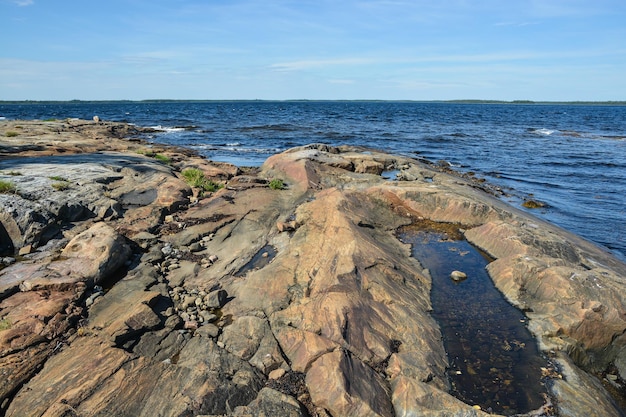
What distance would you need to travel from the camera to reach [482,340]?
32.3ft

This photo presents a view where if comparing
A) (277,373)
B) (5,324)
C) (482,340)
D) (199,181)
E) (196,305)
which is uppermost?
(199,181)

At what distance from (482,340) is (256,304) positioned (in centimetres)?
606

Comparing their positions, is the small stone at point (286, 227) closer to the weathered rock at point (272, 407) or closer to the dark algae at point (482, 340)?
the dark algae at point (482, 340)

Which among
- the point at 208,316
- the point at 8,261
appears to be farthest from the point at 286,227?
the point at 8,261

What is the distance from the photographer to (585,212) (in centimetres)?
2386

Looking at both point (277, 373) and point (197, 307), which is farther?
point (197, 307)

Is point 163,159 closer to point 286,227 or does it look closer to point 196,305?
point 286,227

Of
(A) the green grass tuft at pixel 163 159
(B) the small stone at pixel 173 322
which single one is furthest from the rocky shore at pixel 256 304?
(A) the green grass tuft at pixel 163 159

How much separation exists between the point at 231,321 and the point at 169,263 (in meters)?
4.17

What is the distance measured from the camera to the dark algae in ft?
26.7

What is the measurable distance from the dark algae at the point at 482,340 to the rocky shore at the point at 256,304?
0.31 metres

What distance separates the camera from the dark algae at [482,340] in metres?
8.14

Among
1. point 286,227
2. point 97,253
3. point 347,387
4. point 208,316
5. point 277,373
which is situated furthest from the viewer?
point 286,227

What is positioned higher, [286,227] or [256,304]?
[286,227]
